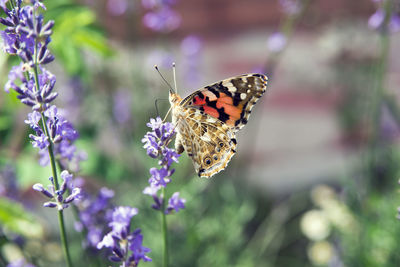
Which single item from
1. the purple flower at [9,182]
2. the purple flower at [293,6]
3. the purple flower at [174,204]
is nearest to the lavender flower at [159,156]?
the purple flower at [174,204]

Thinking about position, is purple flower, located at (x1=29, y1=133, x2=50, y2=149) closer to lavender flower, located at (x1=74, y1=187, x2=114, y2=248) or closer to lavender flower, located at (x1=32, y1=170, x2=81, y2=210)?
lavender flower, located at (x1=32, y1=170, x2=81, y2=210)

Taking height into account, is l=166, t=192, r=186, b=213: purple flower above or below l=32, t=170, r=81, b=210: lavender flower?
below

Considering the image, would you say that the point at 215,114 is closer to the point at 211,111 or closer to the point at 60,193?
the point at 211,111

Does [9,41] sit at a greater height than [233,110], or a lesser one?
greater

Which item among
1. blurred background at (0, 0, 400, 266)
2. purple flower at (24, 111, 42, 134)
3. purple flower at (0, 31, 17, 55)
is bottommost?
blurred background at (0, 0, 400, 266)

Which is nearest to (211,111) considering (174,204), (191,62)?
(174,204)

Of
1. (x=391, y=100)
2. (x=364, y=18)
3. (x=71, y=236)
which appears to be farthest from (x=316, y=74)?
(x=71, y=236)

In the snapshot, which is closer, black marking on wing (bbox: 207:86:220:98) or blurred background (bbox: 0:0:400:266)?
black marking on wing (bbox: 207:86:220:98)

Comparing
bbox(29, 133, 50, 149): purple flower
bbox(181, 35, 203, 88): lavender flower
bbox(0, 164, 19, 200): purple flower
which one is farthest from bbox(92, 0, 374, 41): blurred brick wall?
bbox(29, 133, 50, 149): purple flower
